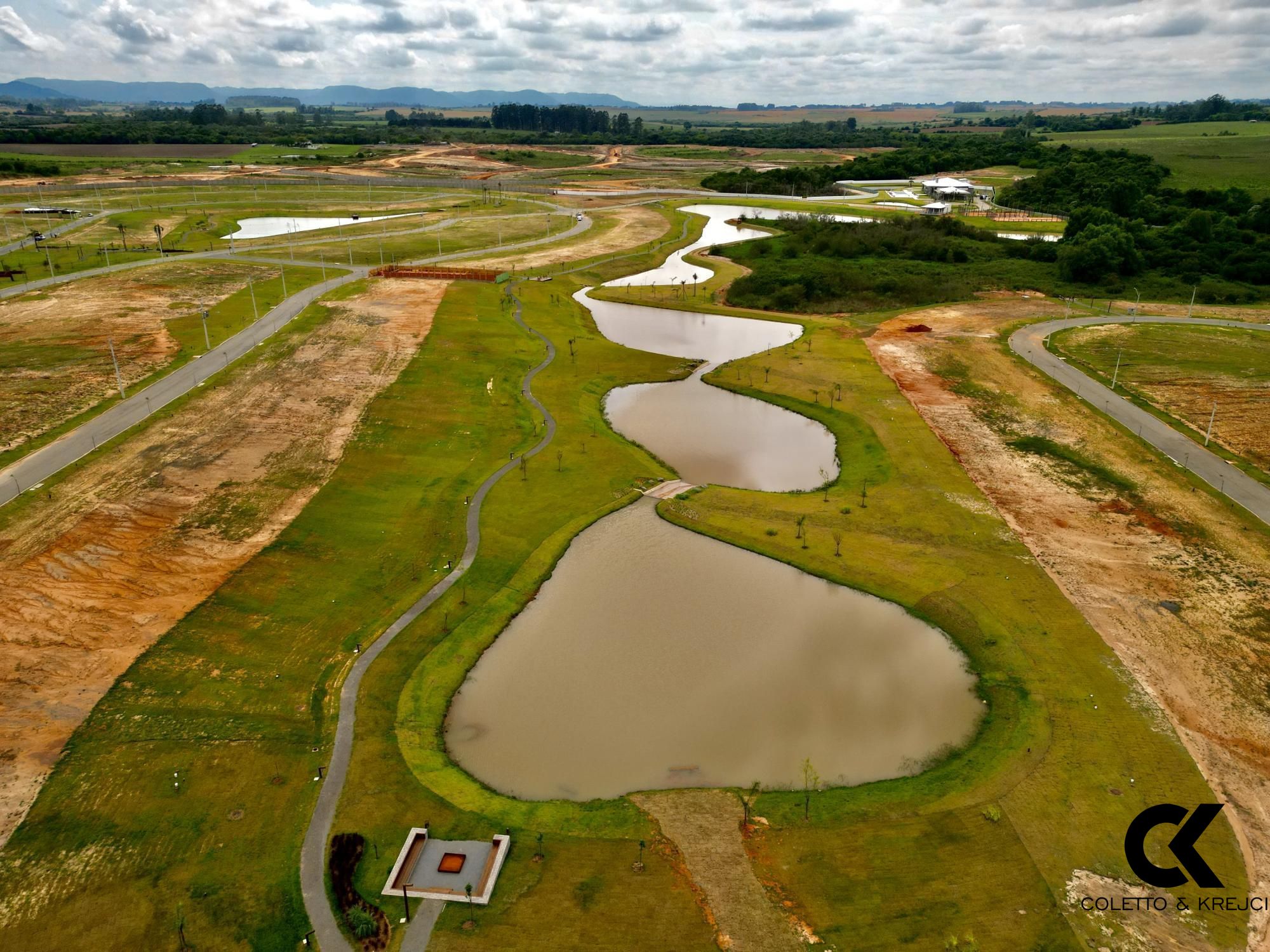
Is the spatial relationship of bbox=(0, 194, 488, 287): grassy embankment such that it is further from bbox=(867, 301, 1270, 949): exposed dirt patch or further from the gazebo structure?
the gazebo structure

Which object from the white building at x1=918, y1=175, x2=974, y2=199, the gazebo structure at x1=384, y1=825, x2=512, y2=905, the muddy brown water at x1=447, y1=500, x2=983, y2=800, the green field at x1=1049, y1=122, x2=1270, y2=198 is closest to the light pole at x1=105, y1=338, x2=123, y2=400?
the muddy brown water at x1=447, y1=500, x2=983, y2=800

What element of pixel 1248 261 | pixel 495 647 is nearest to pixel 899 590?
pixel 495 647

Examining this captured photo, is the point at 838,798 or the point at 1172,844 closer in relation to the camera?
the point at 1172,844

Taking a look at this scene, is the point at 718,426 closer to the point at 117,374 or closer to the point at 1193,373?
the point at 1193,373

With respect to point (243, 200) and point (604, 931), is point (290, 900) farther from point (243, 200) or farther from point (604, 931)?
point (243, 200)

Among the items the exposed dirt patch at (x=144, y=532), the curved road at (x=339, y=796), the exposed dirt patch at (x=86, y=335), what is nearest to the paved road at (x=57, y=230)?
the exposed dirt patch at (x=86, y=335)

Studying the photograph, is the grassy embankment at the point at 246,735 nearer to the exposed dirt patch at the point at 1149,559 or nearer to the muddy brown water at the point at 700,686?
the muddy brown water at the point at 700,686
